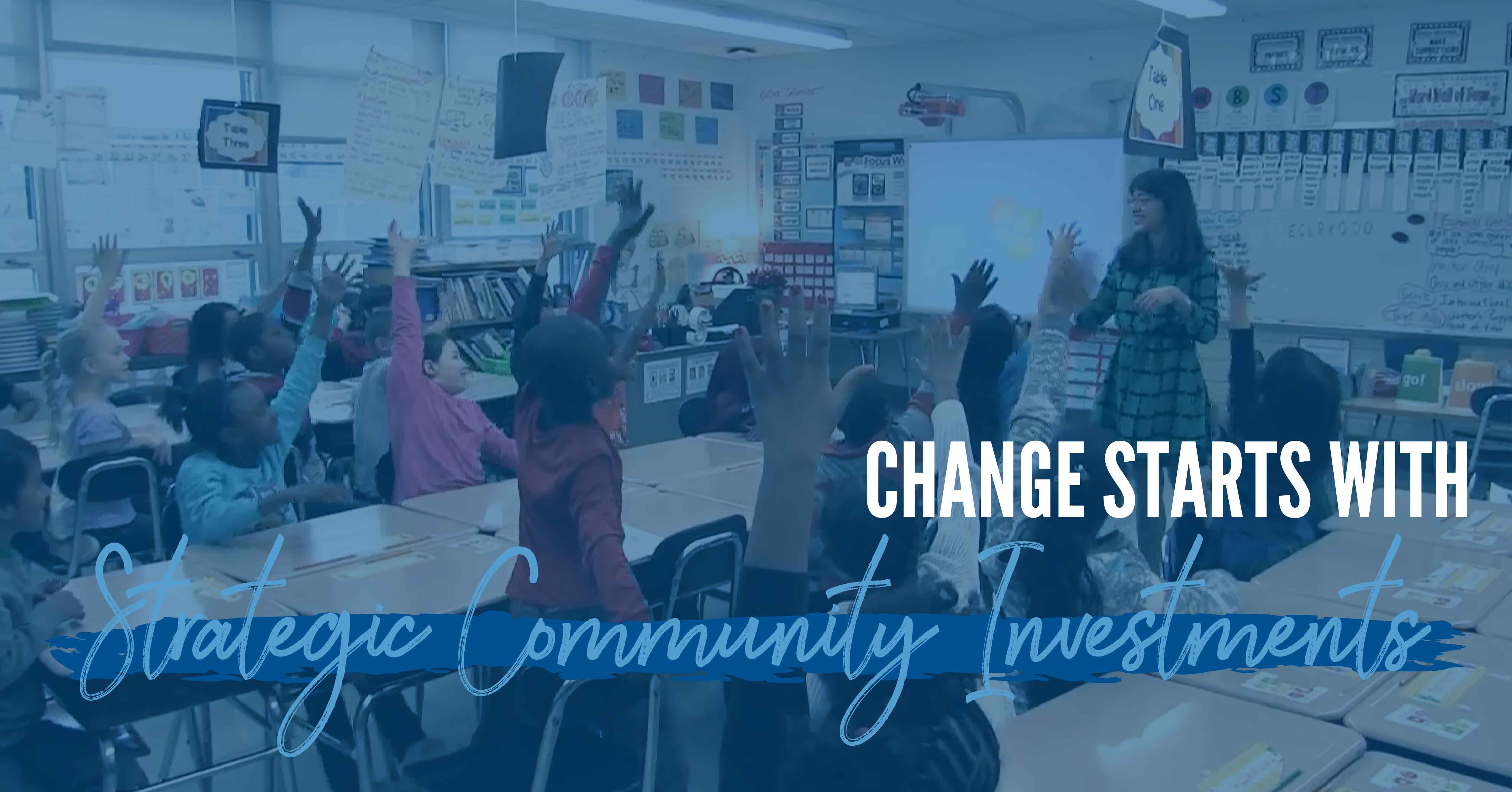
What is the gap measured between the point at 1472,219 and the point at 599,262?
4762 millimetres

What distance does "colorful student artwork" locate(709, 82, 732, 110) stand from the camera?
8383 millimetres

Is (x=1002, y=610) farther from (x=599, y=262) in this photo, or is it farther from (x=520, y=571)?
(x=599, y=262)

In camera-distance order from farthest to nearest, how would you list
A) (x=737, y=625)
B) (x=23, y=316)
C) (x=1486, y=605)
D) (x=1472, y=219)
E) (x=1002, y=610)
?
(x=1472, y=219), (x=23, y=316), (x=1486, y=605), (x=1002, y=610), (x=737, y=625)

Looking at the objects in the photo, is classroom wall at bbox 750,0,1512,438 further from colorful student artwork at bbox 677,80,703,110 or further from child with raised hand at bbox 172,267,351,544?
child with raised hand at bbox 172,267,351,544

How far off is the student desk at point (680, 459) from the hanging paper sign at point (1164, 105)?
1.49 metres

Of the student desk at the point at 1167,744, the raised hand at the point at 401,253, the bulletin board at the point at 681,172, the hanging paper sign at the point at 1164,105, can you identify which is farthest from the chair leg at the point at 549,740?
the bulletin board at the point at 681,172

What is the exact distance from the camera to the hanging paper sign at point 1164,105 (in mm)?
3189

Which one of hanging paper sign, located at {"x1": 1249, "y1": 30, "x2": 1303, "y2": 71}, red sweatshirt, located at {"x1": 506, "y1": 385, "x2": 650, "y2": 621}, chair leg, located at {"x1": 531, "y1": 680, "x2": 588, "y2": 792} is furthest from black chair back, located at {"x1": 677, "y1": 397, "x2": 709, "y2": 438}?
hanging paper sign, located at {"x1": 1249, "y1": 30, "x2": 1303, "y2": 71}

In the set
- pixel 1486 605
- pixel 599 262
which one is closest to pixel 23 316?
pixel 599 262

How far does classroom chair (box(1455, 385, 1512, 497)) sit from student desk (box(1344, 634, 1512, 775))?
289 cm

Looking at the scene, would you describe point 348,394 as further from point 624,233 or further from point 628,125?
point 628,125

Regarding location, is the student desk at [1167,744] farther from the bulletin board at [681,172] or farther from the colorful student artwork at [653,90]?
the colorful student artwork at [653,90]

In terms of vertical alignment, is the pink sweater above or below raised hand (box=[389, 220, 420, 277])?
below

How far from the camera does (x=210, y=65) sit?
6203 mm
